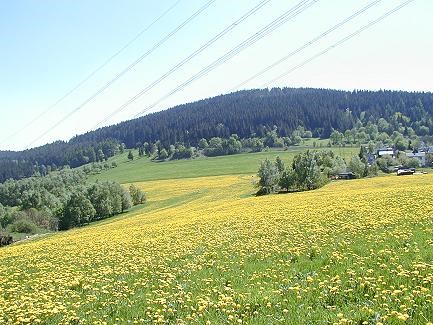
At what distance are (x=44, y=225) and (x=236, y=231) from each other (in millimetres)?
106523

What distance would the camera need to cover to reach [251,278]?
44.8 ft

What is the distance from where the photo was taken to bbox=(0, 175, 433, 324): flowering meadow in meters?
9.80

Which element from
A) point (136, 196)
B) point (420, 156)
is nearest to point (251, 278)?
point (136, 196)

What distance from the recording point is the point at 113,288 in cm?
1465

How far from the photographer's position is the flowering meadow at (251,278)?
32.1ft

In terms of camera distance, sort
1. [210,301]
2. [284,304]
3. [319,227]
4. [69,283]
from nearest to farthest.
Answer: [284,304]
[210,301]
[69,283]
[319,227]

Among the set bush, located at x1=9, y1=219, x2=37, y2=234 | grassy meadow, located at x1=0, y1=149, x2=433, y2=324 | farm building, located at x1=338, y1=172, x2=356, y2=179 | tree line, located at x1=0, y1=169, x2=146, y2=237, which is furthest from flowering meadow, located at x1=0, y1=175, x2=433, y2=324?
farm building, located at x1=338, y1=172, x2=356, y2=179

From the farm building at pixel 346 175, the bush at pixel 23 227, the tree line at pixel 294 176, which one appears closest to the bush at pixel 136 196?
the bush at pixel 23 227

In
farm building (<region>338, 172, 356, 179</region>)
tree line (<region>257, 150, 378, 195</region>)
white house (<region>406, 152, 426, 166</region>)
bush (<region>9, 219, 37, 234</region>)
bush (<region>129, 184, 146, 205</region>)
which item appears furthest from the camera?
white house (<region>406, 152, 426, 166</region>)

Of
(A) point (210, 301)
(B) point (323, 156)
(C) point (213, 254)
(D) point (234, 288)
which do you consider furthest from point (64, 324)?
(B) point (323, 156)

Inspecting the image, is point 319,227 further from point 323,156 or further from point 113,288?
point 323,156

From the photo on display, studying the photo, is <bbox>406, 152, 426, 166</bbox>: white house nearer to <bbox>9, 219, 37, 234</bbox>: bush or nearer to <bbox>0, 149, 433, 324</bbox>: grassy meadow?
<bbox>9, 219, 37, 234</bbox>: bush

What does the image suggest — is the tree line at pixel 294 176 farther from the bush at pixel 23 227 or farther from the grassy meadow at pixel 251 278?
the grassy meadow at pixel 251 278

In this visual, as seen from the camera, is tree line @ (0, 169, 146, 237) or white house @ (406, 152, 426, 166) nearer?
tree line @ (0, 169, 146, 237)
